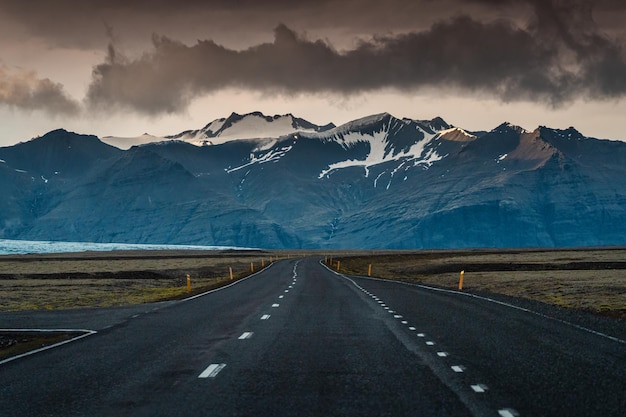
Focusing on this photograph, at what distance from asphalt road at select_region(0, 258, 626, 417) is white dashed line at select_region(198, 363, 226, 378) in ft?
0.06

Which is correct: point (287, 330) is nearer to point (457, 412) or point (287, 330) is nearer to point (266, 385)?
point (266, 385)

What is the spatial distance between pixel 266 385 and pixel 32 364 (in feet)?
18.5

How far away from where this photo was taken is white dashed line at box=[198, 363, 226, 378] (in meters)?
13.4

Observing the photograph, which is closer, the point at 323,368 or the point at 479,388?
the point at 479,388

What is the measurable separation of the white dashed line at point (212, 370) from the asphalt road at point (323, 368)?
2 cm

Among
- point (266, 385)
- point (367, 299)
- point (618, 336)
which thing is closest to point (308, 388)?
point (266, 385)

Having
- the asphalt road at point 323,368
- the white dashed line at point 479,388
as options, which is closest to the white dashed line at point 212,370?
the asphalt road at point 323,368

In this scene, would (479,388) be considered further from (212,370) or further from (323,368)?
(212,370)

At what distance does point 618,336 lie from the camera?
19.2 m

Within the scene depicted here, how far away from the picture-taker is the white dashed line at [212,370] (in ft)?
43.8

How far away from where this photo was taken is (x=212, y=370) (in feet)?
45.6

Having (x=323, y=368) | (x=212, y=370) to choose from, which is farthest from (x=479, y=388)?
(x=212, y=370)

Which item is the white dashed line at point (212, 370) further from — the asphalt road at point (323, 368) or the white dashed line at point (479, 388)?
the white dashed line at point (479, 388)

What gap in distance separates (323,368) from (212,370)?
2042 mm
